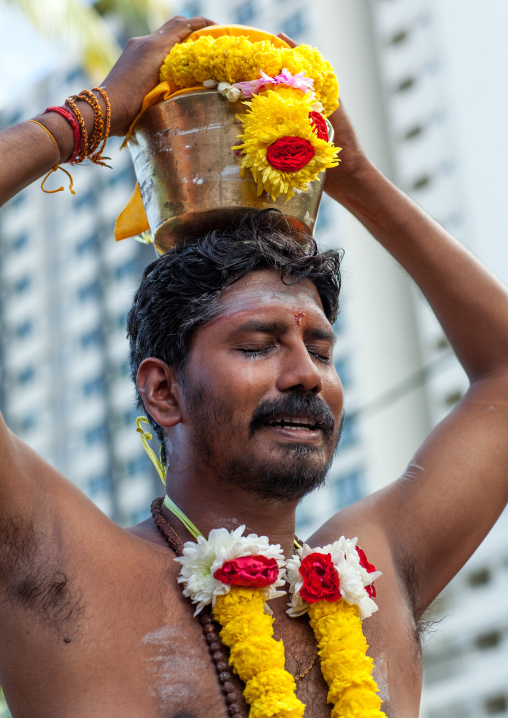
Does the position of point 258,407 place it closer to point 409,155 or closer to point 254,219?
point 254,219

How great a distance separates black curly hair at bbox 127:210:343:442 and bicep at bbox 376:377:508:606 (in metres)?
0.82

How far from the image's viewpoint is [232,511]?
3537 mm

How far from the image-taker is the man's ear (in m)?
3.69

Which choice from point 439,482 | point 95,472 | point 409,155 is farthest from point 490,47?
point 439,482

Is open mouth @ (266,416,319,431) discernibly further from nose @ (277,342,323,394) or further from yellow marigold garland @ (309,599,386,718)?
yellow marigold garland @ (309,599,386,718)

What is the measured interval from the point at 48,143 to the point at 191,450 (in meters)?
1.16

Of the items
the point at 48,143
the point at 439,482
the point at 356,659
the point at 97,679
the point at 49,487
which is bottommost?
the point at 356,659

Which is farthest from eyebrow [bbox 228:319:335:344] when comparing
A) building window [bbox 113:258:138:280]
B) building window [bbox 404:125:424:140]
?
building window [bbox 113:258:138:280]

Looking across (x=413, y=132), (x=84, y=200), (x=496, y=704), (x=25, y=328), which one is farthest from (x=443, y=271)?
(x=25, y=328)

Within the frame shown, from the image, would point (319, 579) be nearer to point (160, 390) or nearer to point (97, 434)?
point (160, 390)

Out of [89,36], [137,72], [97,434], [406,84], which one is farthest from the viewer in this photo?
[97,434]

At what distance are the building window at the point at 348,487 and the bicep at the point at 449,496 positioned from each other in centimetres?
3619

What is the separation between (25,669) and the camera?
2.95 metres

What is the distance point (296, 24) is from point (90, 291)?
17748 mm
